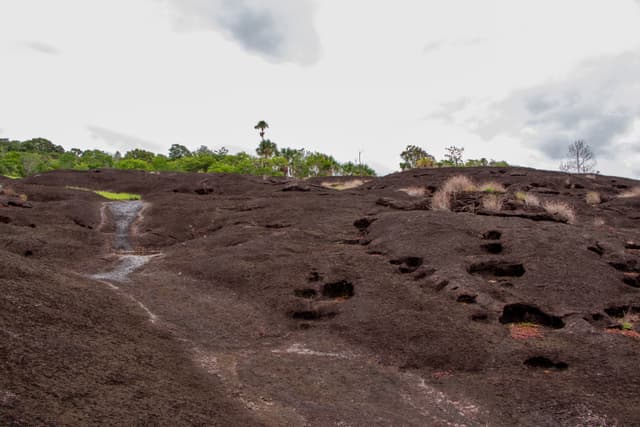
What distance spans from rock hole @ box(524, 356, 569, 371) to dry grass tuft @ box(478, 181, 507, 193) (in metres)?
17.6

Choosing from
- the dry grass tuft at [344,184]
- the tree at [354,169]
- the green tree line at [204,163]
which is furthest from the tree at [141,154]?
the dry grass tuft at [344,184]

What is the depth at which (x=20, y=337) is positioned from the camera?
216 inches

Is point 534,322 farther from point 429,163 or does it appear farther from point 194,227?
point 429,163

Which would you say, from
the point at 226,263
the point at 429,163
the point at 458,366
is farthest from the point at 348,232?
the point at 429,163

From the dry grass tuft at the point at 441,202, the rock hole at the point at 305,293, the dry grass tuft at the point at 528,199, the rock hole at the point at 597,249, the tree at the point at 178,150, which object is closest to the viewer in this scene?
the rock hole at the point at 305,293

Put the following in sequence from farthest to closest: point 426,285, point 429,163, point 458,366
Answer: point 429,163 < point 426,285 < point 458,366

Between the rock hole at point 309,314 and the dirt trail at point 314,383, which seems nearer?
the dirt trail at point 314,383

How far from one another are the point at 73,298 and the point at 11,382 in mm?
3580

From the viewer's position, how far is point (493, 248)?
1354 centimetres

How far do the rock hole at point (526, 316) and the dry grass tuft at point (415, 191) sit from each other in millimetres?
16350

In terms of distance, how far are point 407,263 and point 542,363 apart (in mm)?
5086

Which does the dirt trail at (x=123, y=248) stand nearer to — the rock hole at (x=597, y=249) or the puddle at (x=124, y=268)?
the puddle at (x=124, y=268)

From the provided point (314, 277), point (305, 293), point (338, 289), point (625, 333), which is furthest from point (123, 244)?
point (625, 333)

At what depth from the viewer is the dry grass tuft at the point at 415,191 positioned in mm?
26703
